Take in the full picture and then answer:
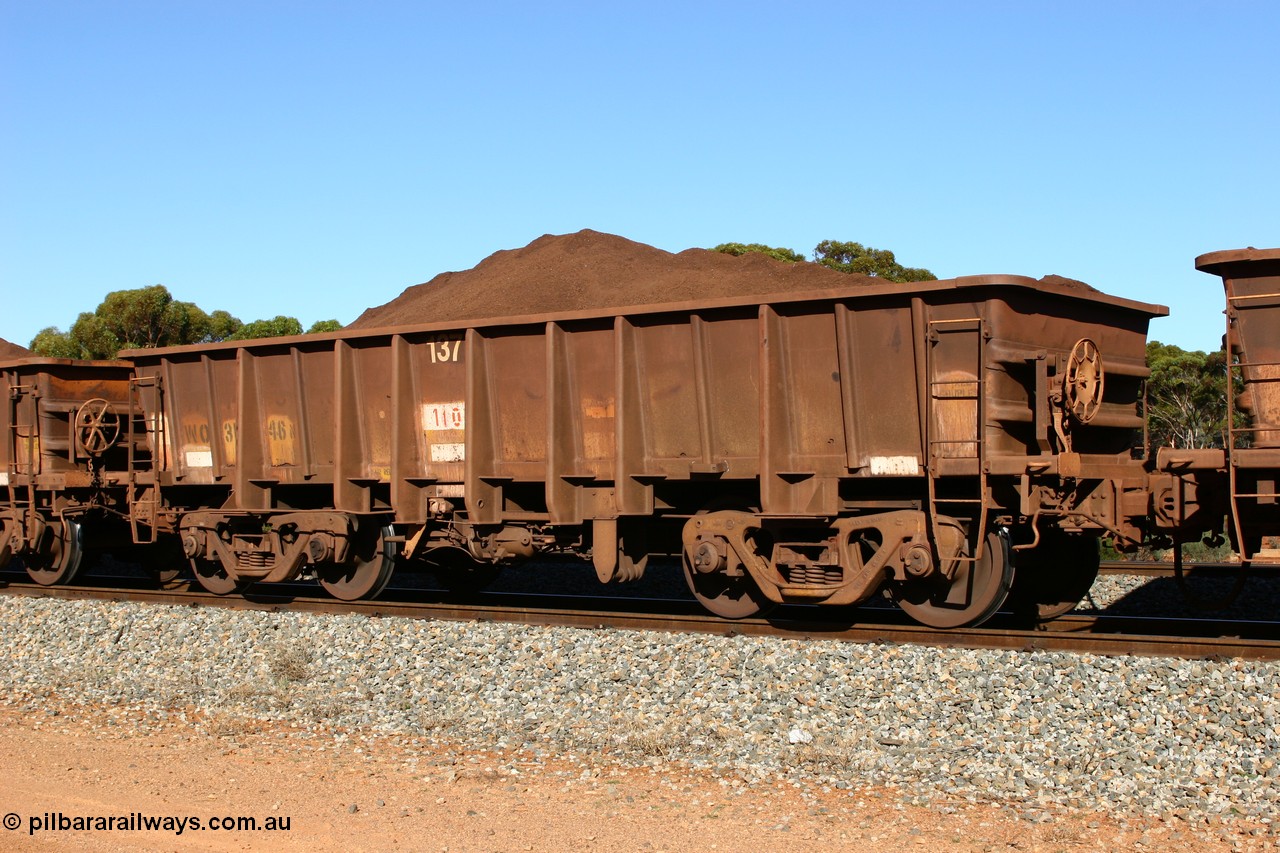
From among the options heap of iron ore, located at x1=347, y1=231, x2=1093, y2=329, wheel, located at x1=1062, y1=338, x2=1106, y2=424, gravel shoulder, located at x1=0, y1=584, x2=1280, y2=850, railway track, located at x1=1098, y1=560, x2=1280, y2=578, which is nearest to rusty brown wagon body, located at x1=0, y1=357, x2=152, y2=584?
gravel shoulder, located at x1=0, y1=584, x2=1280, y2=850

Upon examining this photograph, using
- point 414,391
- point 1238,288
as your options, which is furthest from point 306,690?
point 1238,288

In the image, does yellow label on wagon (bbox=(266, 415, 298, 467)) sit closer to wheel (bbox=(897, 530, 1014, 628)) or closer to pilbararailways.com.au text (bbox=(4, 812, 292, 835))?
pilbararailways.com.au text (bbox=(4, 812, 292, 835))

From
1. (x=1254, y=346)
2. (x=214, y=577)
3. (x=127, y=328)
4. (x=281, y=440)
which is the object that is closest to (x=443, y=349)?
(x=281, y=440)

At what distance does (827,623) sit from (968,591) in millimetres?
1242

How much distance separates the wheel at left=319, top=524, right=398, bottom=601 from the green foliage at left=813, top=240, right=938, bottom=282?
38.1 m

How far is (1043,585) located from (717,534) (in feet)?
10.9

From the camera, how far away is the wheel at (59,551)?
1588cm

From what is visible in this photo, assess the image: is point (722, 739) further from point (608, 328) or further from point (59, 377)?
point (59, 377)

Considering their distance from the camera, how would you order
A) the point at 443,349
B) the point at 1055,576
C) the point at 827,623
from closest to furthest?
the point at 827,623, the point at 1055,576, the point at 443,349

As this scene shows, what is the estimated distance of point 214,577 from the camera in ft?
47.6

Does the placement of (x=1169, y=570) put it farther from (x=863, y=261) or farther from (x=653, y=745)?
(x=863, y=261)

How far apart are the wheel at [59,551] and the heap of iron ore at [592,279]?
77.7 ft

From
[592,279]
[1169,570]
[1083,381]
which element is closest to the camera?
[1083,381]

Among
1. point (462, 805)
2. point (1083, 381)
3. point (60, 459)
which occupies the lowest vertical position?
point (462, 805)
